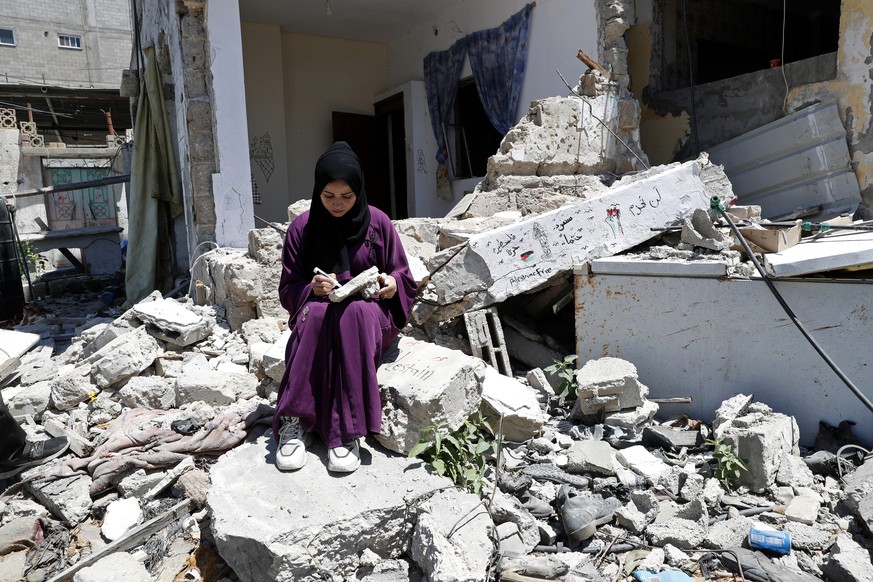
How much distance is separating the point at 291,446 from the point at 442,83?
7377 millimetres

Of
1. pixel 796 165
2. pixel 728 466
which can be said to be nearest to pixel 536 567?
pixel 728 466

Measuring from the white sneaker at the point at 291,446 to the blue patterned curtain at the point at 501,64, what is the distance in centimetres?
581

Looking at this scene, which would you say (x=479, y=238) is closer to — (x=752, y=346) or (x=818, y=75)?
(x=752, y=346)

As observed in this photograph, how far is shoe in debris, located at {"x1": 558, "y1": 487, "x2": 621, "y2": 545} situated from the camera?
2578 mm

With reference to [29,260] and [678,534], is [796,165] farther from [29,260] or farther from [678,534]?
→ [29,260]

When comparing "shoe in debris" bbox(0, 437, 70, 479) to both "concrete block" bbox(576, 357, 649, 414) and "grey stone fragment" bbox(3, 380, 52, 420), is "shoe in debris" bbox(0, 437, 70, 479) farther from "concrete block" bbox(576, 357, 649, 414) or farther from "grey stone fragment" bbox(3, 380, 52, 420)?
"concrete block" bbox(576, 357, 649, 414)

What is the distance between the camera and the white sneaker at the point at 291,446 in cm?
256

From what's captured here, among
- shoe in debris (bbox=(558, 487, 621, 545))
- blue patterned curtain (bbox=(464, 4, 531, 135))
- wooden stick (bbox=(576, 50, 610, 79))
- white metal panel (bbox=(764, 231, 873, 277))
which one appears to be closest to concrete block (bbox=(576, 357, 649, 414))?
shoe in debris (bbox=(558, 487, 621, 545))

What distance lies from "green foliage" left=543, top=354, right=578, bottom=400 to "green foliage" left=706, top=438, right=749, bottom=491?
1114 mm

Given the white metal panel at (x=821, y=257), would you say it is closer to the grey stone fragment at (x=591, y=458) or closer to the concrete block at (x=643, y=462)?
the concrete block at (x=643, y=462)

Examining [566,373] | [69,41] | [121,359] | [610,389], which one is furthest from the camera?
[69,41]

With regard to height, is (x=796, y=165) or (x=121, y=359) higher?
(x=796, y=165)

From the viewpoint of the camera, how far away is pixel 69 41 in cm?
2578

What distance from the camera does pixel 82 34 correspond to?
85.0ft
